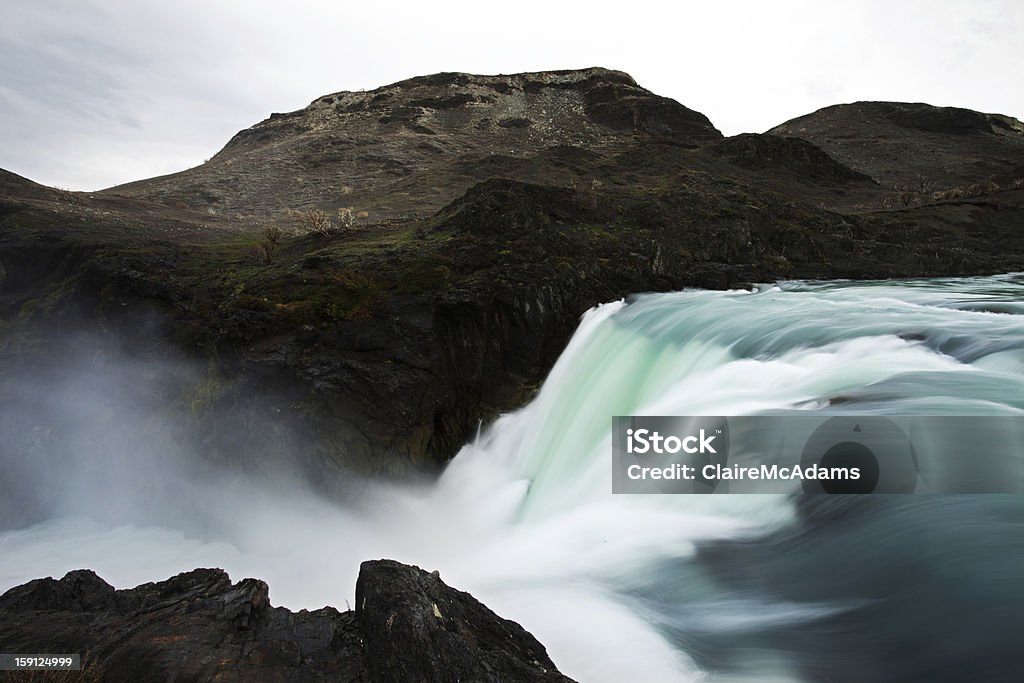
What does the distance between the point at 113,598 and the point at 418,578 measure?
2.45m

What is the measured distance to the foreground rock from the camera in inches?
140

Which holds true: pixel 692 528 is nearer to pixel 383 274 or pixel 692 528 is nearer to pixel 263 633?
pixel 263 633

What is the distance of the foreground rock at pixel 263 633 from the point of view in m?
3.57

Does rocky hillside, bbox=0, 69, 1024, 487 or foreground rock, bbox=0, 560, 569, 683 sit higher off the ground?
rocky hillside, bbox=0, 69, 1024, 487

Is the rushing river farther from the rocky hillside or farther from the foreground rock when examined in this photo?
the foreground rock

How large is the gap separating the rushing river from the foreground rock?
1469 millimetres

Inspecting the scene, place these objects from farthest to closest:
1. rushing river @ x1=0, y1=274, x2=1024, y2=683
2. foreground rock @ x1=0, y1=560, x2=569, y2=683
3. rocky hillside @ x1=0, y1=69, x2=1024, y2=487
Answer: rocky hillside @ x1=0, y1=69, x2=1024, y2=487 < rushing river @ x1=0, y1=274, x2=1024, y2=683 < foreground rock @ x1=0, y1=560, x2=569, y2=683

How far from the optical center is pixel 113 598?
4395mm

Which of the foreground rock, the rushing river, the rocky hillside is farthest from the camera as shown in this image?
the rocky hillside

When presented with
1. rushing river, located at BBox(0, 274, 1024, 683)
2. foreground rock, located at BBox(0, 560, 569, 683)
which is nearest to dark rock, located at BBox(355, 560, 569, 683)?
foreground rock, located at BBox(0, 560, 569, 683)

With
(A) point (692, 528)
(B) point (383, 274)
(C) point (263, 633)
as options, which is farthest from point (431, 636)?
(B) point (383, 274)

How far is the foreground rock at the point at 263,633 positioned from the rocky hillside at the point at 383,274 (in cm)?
452

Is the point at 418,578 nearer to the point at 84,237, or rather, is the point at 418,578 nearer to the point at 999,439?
the point at 999,439

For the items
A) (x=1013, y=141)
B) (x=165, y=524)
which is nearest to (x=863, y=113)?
(x=1013, y=141)
